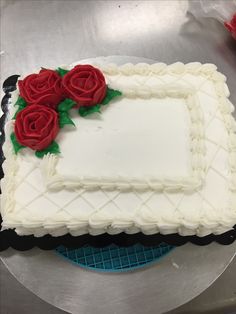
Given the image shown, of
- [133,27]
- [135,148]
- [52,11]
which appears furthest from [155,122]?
[52,11]

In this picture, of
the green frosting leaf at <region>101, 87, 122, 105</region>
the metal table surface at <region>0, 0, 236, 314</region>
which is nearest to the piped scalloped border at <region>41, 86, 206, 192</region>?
the green frosting leaf at <region>101, 87, 122, 105</region>

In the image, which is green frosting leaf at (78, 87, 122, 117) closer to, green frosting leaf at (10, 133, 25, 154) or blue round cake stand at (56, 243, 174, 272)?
green frosting leaf at (10, 133, 25, 154)

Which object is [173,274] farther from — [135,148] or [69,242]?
[135,148]

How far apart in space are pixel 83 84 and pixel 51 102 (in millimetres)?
116

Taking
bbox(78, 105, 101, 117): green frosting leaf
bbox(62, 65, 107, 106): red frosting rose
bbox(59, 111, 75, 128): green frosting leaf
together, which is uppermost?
bbox(62, 65, 107, 106): red frosting rose

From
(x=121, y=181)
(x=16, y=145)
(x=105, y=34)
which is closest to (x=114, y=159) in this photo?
(x=121, y=181)

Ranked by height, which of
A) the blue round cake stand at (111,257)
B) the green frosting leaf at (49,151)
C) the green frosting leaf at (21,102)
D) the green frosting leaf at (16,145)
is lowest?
the blue round cake stand at (111,257)

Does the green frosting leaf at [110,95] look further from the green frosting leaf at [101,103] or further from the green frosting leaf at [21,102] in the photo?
the green frosting leaf at [21,102]

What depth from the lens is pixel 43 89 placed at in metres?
1.19

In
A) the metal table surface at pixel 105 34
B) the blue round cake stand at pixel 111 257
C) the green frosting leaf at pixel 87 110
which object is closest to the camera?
the green frosting leaf at pixel 87 110

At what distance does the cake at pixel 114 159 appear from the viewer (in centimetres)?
112

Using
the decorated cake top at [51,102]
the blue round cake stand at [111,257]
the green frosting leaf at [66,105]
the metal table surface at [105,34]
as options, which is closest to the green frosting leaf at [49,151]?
the decorated cake top at [51,102]

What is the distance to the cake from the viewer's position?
3.68ft

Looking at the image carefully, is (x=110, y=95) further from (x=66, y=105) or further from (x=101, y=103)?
(x=66, y=105)
